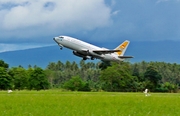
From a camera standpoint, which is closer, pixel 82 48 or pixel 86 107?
pixel 86 107

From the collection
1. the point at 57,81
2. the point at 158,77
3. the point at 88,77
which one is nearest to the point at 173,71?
the point at 88,77

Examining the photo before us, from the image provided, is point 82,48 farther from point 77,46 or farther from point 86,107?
point 86,107

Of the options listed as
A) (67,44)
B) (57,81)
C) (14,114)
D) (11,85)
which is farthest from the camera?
(57,81)

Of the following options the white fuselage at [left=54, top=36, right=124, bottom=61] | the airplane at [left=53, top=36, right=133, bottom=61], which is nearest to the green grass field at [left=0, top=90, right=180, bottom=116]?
the airplane at [left=53, top=36, right=133, bottom=61]

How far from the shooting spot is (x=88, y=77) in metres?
179

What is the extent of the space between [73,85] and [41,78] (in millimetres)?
11887

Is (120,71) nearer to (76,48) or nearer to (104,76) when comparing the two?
(104,76)

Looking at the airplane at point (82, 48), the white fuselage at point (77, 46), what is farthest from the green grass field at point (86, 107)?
the white fuselage at point (77, 46)

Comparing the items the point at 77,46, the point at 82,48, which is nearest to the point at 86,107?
the point at 77,46

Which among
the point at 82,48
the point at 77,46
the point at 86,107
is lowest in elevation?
the point at 86,107

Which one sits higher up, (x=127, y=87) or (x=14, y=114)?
(x=127, y=87)

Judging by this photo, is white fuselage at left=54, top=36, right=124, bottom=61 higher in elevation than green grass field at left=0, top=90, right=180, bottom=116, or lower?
higher

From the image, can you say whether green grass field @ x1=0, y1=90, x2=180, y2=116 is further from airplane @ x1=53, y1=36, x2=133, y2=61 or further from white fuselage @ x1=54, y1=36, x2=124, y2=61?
white fuselage @ x1=54, y1=36, x2=124, y2=61

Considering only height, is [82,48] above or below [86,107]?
above
